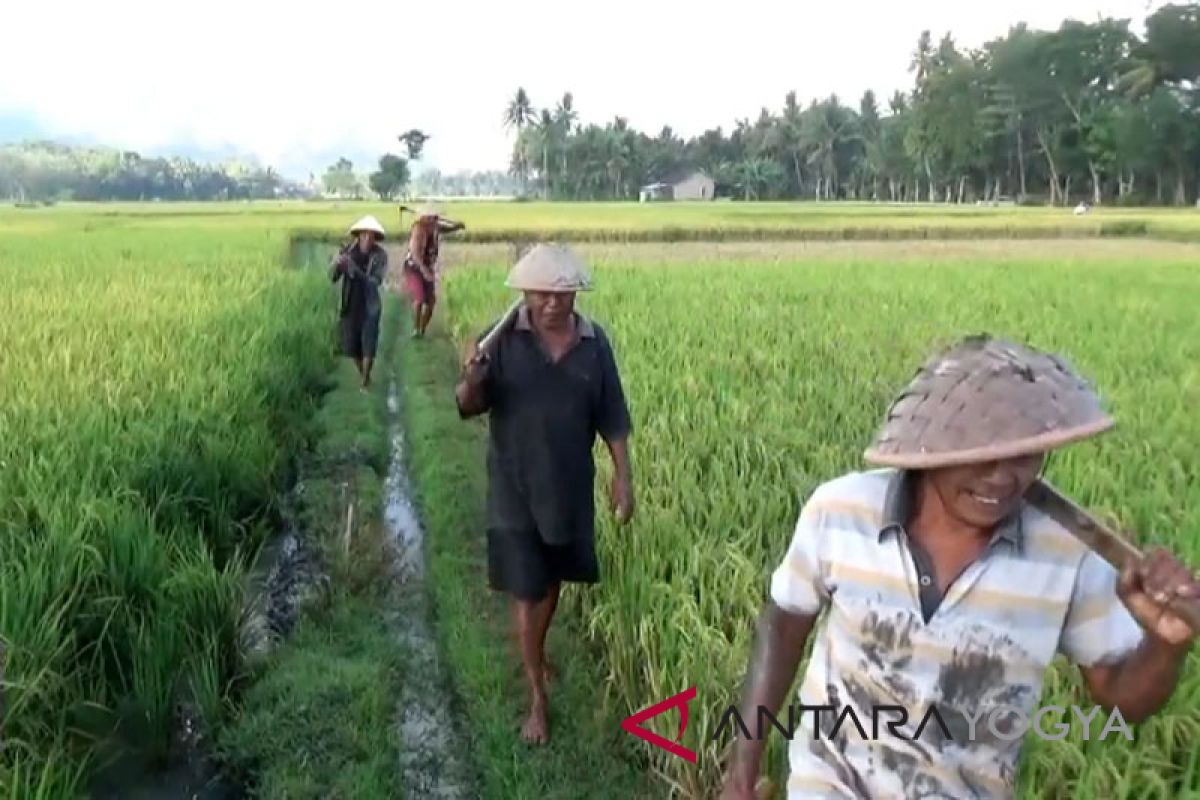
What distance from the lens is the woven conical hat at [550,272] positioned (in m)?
3.09

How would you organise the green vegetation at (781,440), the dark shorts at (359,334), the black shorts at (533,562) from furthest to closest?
the dark shorts at (359,334), the black shorts at (533,562), the green vegetation at (781,440)

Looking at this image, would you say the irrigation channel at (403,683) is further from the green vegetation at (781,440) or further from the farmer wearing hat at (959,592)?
the farmer wearing hat at (959,592)

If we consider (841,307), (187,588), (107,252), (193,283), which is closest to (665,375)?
(187,588)

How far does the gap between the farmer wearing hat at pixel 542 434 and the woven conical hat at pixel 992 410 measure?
1767 millimetres

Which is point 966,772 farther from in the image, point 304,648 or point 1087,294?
point 1087,294

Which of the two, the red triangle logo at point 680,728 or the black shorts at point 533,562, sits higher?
the black shorts at point 533,562

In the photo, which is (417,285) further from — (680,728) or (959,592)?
(959,592)

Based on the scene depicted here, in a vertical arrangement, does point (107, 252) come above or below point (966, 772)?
above

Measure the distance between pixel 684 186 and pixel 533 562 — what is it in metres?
71.6

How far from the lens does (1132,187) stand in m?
49.2

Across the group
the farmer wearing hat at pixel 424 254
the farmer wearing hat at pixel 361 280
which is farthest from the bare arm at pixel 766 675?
the farmer wearing hat at pixel 424 254

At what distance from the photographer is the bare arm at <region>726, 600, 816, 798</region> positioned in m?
1.62

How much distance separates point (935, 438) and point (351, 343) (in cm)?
704

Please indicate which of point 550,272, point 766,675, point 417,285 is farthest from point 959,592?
point 417,285
